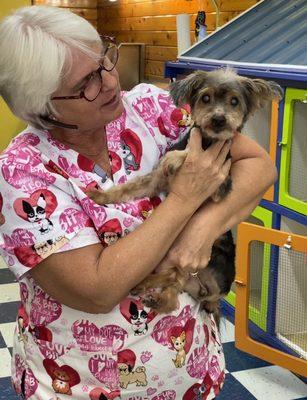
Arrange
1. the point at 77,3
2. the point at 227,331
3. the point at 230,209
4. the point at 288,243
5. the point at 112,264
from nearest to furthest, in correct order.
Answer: the point at 112,264 → the point at 230,209 → the point at 288,243 → the point at 227,331 → the point at 77,3

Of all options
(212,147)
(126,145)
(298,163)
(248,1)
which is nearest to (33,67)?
(126,145)

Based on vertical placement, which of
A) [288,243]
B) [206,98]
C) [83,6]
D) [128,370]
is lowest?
A: [288,243]

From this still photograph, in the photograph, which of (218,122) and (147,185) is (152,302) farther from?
(218,122)

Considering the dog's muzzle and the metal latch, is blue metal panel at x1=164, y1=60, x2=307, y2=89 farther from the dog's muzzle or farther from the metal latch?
the dog's muzzle

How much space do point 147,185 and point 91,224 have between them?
21cm

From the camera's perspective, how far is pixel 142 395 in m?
1.30

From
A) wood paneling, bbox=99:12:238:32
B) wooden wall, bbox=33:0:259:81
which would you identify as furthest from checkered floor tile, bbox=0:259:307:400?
wood paneling, bbox=99:12:238:32

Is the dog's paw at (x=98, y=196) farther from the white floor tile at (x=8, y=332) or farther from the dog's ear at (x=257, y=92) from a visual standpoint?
the white floor tile at (x=8, y=332)

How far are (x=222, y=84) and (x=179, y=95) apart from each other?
0.50 feet

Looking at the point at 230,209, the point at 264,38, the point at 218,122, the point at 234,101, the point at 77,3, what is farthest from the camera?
the point at 77,3

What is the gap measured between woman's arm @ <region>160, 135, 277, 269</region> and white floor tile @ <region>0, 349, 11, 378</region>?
160 cm

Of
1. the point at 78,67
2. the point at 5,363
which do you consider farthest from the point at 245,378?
the point at 78,67

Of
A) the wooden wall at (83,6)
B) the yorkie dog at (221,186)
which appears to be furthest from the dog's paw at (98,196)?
the wooden wall at (83,6)

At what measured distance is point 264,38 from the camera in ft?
9.71
